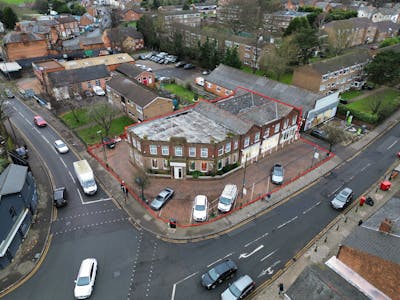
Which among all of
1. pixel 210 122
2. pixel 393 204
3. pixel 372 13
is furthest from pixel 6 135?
pixel 372 13

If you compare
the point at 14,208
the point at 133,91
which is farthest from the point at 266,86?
the point at 14,208

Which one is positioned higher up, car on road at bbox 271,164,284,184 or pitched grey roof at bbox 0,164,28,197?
pitched grey roof at bbox 0,164,28,197

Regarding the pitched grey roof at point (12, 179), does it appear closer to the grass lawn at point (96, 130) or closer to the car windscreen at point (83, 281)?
the car windscreen at point (83, 281)

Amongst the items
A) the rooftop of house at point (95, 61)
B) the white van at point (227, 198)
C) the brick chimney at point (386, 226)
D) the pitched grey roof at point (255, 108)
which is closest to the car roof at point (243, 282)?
the white van at point (227, 198)

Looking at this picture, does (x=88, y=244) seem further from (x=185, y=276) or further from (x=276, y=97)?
(x=276, y=97)

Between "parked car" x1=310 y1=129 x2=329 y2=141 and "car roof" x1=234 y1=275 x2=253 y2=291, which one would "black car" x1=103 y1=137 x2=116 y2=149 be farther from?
"parked car" x1=310 y1=129 x2=329 y2=141

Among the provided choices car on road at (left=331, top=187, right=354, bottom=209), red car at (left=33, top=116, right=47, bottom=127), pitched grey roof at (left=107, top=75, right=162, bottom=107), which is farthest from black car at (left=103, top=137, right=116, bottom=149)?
car on road at (left=331, top=187, right=354, bottom=209)
